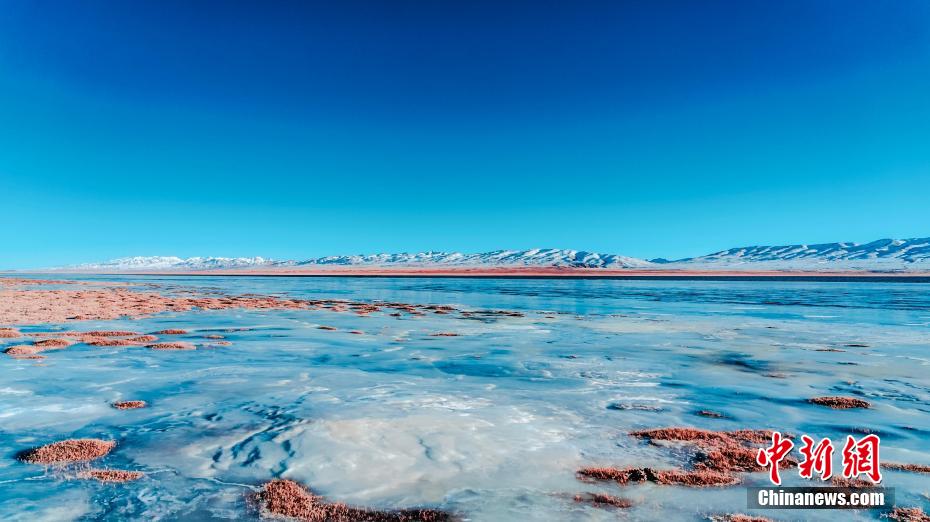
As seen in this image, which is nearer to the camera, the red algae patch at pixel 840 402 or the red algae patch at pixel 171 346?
the red algae patch at pixel 840 402

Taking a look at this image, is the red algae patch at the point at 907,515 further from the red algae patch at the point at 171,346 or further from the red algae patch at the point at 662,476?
the red algae patch at the point at 171,346

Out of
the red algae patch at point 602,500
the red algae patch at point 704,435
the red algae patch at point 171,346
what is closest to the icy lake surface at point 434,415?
the red algae patch at point 602,500

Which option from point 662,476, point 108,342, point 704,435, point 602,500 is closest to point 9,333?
point 108,342

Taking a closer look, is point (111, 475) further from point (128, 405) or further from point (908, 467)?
point (908, 467)

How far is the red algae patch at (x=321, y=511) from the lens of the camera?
181 inches

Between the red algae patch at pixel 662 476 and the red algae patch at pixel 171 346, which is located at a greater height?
the red algae patch at pixel 171 346

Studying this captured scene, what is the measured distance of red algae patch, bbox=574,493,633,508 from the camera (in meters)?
4.85

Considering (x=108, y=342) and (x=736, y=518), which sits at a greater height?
(x=108, y=342)

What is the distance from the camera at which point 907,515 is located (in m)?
4.61

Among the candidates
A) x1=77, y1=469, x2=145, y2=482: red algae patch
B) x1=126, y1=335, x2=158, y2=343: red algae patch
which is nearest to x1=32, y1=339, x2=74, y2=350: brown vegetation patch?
x1=126, y1=335, x2=158, y2=343: red algae patch

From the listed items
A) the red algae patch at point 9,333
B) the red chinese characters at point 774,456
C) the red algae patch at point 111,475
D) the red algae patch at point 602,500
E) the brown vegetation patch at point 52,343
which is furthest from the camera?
the red algae patch at point 9,333

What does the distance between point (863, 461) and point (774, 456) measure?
101 centimetres

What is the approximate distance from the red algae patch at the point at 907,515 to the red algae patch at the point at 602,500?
2400 mm

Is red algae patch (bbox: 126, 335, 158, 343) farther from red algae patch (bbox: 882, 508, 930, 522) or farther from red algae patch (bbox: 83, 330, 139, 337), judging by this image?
red algae patch (bbox: 882, 508, 930, 522)
